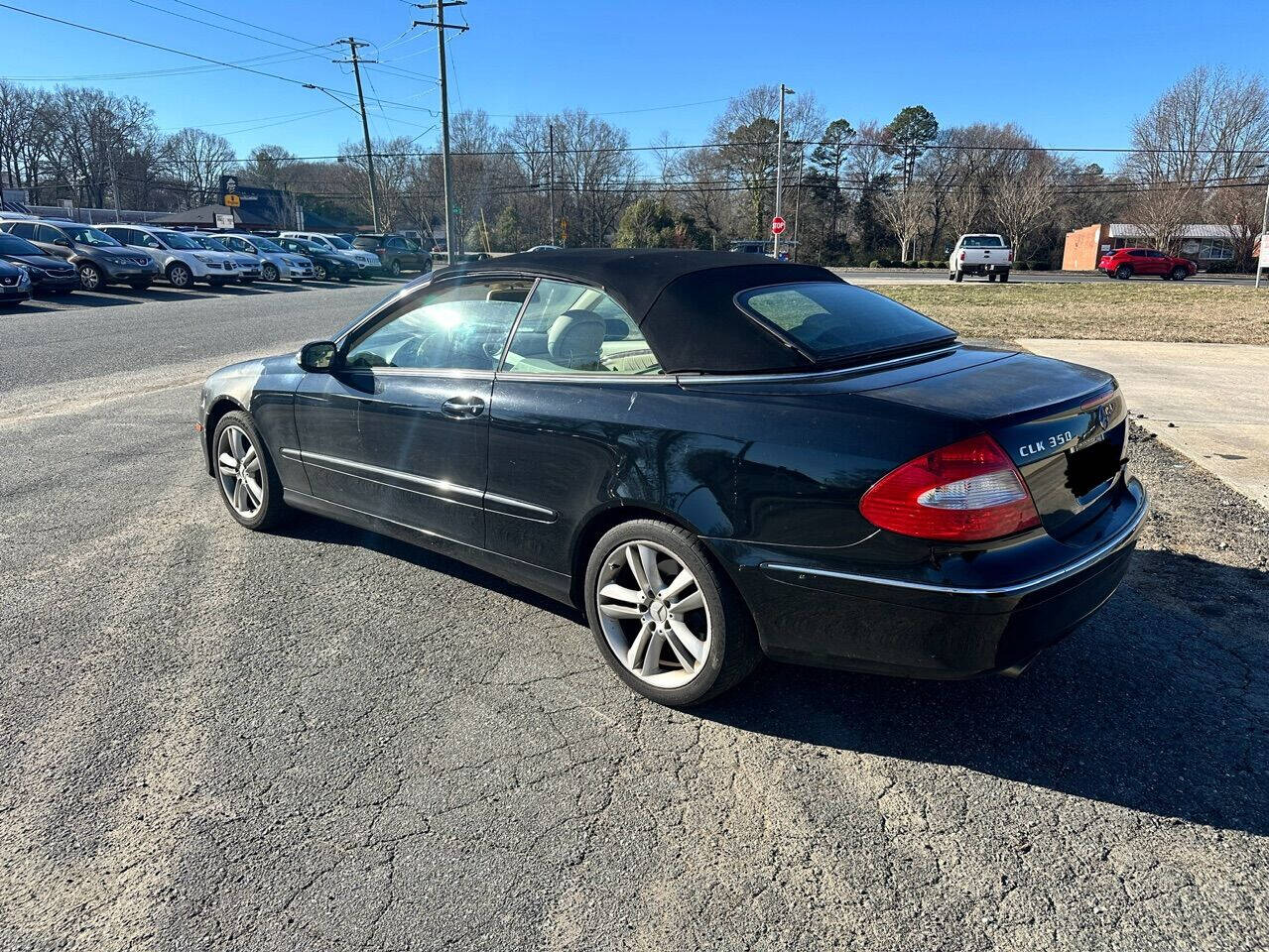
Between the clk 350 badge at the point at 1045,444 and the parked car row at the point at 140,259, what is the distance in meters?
21.7

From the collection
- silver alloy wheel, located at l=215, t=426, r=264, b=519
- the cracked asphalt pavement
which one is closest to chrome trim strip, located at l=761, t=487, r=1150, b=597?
the cracked asphalt pavement

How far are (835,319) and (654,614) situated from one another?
4.54ft

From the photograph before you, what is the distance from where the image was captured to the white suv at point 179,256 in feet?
83.3

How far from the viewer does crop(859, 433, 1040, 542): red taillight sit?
2443mm

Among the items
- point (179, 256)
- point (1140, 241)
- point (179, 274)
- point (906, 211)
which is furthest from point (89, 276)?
point (1140, 241)

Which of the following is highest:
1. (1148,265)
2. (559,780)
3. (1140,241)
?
(1140,241)

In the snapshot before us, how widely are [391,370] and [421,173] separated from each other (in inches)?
3288

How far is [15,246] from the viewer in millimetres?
20844

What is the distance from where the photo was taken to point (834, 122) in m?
75.2

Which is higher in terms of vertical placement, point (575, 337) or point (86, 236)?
point (86, 236)

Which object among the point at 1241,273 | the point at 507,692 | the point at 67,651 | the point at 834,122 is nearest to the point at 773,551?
the point at 507,692

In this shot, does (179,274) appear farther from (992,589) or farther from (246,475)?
(992,589)

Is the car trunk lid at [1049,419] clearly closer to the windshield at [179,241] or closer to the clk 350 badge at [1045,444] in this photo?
the clk 350 badge at [1045,444]

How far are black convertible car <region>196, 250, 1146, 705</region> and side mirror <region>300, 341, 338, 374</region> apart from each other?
0.29 feet
